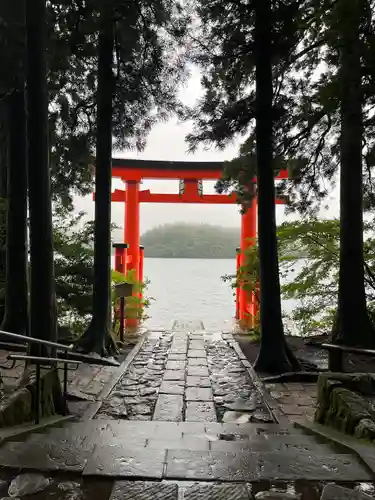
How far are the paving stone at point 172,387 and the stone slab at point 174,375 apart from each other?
180 mm

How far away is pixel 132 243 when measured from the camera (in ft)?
51.9

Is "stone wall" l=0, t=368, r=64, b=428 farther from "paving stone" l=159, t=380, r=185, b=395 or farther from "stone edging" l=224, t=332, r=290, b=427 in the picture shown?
"stone edging" l=224, t=332, r=290, b=427

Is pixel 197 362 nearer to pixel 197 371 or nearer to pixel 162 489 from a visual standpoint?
pixel 197 371

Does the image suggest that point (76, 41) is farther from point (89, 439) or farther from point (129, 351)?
point (89, 439)

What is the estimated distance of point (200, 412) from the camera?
457 cm

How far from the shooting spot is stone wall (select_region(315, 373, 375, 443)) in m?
3.32

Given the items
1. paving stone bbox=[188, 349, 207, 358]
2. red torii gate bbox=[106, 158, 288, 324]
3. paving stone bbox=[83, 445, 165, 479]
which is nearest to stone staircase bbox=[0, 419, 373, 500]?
paving stone bbox=[83, 445, 165, 479]

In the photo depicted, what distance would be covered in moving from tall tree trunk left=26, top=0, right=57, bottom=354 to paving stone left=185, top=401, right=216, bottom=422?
7.47ft

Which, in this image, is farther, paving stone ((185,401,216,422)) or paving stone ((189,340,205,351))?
paving stone ((189,340,205,351))

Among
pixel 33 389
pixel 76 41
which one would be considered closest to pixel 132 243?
pixel 76 41

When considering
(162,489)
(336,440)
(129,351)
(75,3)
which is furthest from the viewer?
(129,351)

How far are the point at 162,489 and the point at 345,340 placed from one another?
19.5 ft

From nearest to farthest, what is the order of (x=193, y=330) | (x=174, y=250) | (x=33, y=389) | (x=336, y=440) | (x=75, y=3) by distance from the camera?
(x=336, y=440) → (x=33, y=389) → (x=75, y=3) → (x=193, y=330) → (x=174, y=250)

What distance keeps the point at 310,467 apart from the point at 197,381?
124 inches
